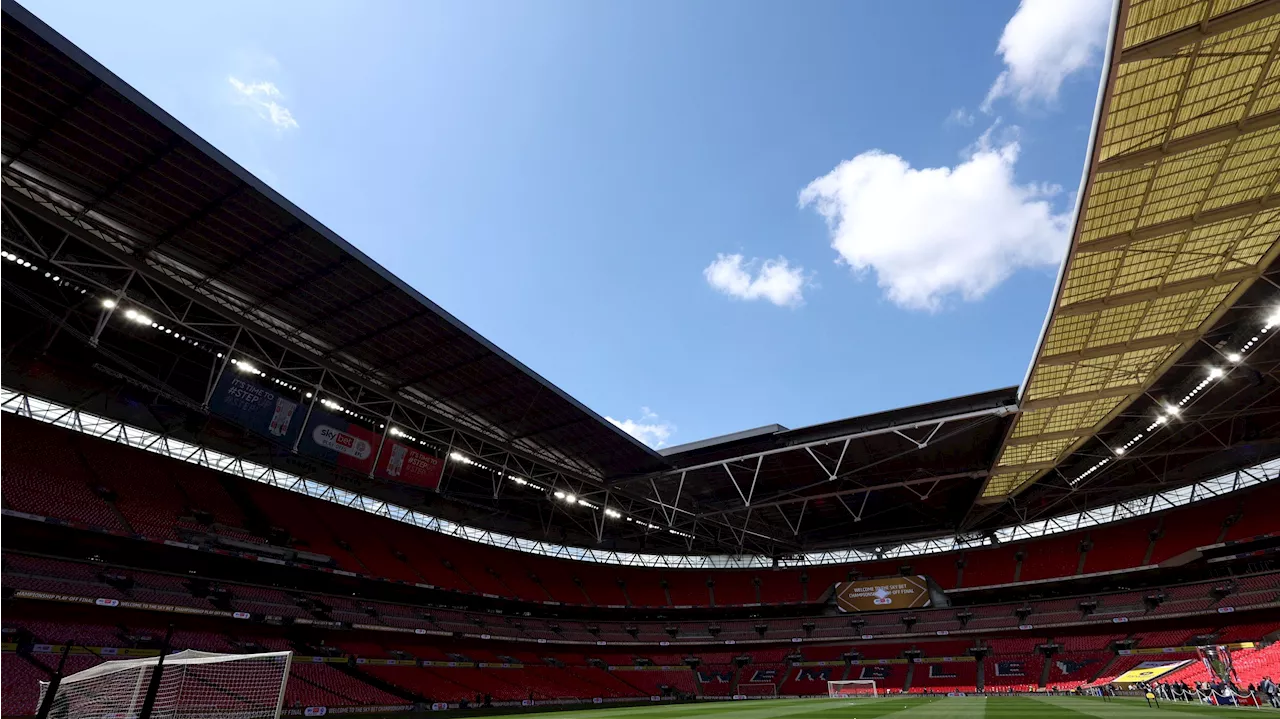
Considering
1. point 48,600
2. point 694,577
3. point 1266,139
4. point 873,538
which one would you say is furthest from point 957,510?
point 48,600

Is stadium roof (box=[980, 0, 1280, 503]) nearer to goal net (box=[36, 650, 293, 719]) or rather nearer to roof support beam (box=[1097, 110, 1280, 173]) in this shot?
roof support beam (box=[1097, 110, 1280, 173])

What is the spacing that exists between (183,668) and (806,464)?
2851 centimetres

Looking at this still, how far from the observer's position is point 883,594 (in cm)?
4747

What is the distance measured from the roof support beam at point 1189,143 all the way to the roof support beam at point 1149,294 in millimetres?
5748

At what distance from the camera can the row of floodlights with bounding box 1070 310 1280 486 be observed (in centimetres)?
2173

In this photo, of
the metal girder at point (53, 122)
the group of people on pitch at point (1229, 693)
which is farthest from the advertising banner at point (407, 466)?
the group of people on pitch at point (1229, 693)

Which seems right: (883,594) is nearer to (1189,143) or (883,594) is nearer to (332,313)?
(1189,143)

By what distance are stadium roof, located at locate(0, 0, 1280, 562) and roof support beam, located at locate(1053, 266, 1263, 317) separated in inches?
2.5

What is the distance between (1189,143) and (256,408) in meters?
28.9

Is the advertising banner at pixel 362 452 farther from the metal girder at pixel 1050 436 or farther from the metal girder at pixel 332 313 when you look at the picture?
the metal girder at pixel 1050 436

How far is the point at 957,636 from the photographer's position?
43.8 metres

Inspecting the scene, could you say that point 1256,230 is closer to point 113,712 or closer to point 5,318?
point 113,712

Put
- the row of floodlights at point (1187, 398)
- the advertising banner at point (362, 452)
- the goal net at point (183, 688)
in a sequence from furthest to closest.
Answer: the advertising banner at point (362, 452)
the row of floodlights at point (1187, 398)
the goal net at point (183, 688)

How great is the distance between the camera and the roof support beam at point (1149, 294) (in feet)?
57.9
